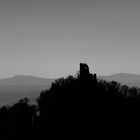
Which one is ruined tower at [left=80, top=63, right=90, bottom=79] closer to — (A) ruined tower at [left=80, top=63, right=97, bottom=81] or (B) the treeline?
(A) ruined tower at [left=80, top=63, right=97, bottom=81]

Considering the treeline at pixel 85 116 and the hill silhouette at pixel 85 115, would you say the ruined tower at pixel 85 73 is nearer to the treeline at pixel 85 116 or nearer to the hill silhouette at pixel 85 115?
the hill silhouette at pixel 85 115

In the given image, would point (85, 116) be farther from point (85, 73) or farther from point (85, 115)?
point (85, 73)

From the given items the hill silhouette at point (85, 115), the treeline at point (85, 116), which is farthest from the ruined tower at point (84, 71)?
the treeline at point (85, 116)

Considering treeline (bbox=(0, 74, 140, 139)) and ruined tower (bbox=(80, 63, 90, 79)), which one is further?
ruined tower (bbox=(80, 63, 90, 79))

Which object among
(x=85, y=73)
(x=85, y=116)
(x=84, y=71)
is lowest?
(x=85, y=116)

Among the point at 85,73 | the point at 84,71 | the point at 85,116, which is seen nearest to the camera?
the point at 85,116

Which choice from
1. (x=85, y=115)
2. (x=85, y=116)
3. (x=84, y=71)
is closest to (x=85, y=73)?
(x=84, y=71)

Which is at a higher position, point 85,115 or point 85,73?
point 85,73

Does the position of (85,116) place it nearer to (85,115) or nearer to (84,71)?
(85,115)

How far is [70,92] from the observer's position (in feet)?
141

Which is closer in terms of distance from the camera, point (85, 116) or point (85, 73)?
point (85, 116)

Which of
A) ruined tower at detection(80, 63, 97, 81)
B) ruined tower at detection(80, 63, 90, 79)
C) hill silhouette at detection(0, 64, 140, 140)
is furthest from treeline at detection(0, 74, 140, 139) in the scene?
ruined tower at detection(80, 63, 90, 79)

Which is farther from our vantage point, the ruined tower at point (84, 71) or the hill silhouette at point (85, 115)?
the ruined tower at point (84, 71)

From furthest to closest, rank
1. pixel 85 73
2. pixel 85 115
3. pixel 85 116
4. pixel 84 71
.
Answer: pixel 85 73 → pixel 84 71 → pixel 85 115 → pixel 85 116
